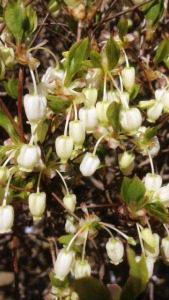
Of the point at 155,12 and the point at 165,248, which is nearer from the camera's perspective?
the point at 165,248

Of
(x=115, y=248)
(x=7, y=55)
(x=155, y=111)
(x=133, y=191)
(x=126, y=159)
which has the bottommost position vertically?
(x=115, y=248)

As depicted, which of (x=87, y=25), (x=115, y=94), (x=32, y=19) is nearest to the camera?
(x=32, y=19)

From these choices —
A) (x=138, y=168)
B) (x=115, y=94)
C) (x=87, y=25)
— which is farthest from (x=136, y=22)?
(x=115, y=94)

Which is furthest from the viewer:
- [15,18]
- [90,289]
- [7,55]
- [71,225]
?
[71,225]

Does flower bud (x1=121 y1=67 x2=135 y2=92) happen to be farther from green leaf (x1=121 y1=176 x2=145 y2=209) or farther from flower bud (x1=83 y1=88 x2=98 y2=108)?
green leaf (x1=121 y1=176 x2=145 y2=209)

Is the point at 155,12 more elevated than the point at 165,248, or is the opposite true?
the point at 155,12

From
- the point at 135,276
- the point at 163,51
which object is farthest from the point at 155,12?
the point at 135,276

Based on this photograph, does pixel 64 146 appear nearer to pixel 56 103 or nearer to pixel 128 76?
pixel 56 103

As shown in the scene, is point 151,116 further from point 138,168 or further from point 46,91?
point 138,168
